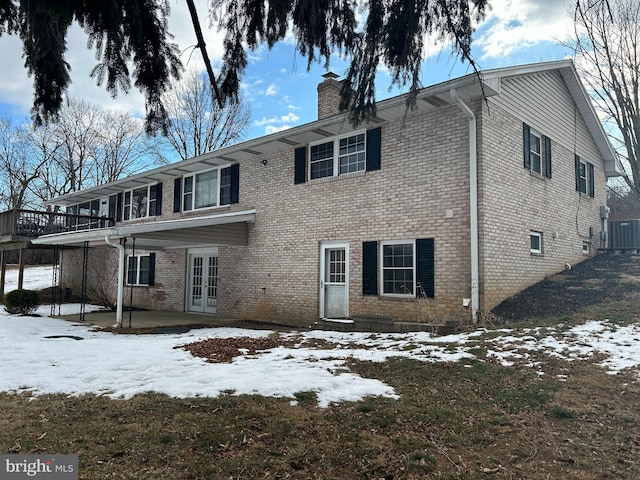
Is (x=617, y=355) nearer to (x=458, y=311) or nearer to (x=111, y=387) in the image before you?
(x=458, y=311)

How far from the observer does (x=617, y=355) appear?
6.61 m

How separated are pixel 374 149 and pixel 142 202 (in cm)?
1223

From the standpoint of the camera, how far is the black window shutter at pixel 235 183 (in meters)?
15.1

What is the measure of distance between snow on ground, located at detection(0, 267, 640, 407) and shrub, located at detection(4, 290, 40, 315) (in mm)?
6108

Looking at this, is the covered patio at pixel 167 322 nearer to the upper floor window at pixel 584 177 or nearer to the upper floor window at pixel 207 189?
the upper floor window at pixel 207 189

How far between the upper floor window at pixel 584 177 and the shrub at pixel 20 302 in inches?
724

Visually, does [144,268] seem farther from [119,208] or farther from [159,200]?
[119,208]

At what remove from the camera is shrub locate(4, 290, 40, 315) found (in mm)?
14969

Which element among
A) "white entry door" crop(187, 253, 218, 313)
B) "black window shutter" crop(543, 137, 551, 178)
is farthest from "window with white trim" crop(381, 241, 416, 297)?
"white entry door" crop(187, 253, 218, 313)

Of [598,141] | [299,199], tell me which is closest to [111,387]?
[299,199]

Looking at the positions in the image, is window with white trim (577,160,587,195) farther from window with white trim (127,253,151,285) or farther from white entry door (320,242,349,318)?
window with white trim (127,253,151,285)

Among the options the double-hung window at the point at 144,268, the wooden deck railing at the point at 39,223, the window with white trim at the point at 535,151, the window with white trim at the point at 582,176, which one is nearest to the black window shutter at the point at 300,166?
the window with white trim at the point at 535,151

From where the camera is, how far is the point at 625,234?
678 inches

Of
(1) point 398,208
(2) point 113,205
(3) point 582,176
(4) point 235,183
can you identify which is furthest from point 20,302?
(3) point 582,176
